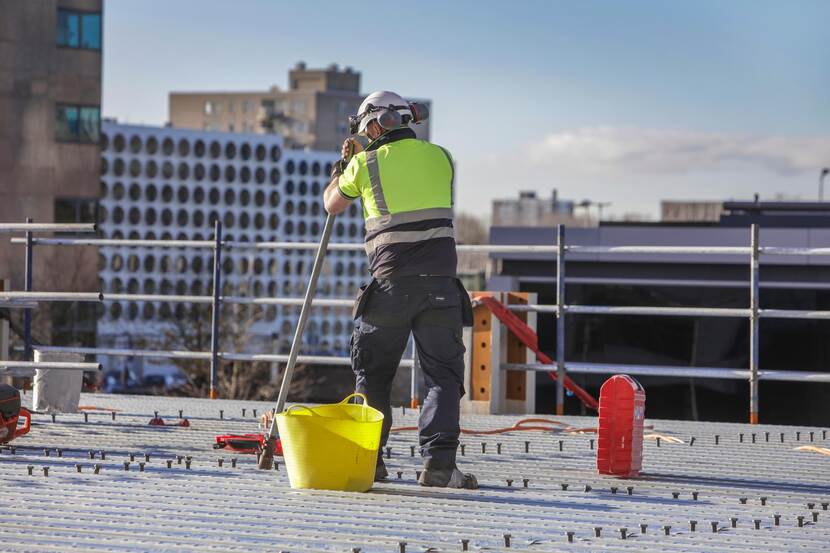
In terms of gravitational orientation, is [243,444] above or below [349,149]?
below

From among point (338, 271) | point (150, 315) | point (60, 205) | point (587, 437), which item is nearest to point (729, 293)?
point (587, 437)

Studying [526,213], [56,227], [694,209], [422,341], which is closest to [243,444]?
[422,341]

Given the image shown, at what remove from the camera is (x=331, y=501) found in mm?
6207

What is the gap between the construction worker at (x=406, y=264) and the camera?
6.83 m

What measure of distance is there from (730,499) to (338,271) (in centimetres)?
15560

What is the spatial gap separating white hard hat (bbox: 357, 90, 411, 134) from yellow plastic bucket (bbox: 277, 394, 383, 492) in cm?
139

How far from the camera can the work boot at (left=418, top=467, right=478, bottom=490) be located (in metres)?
6.72

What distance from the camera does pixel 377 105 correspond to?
6.87 m

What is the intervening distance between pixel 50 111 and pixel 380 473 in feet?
194

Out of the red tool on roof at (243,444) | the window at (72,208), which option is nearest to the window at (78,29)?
the window at (72,208)

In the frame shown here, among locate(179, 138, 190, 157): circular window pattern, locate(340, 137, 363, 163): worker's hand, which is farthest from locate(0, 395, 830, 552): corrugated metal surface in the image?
locate(179, 138, 190, 157): circular window pattern

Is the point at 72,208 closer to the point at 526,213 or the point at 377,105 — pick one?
the point at 377,105

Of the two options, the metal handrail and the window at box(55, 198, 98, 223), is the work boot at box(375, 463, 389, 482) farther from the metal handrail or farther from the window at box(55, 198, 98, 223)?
the window at box(55, 198, 98, 223)

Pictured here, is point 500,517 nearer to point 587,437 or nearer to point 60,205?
point 587,437
